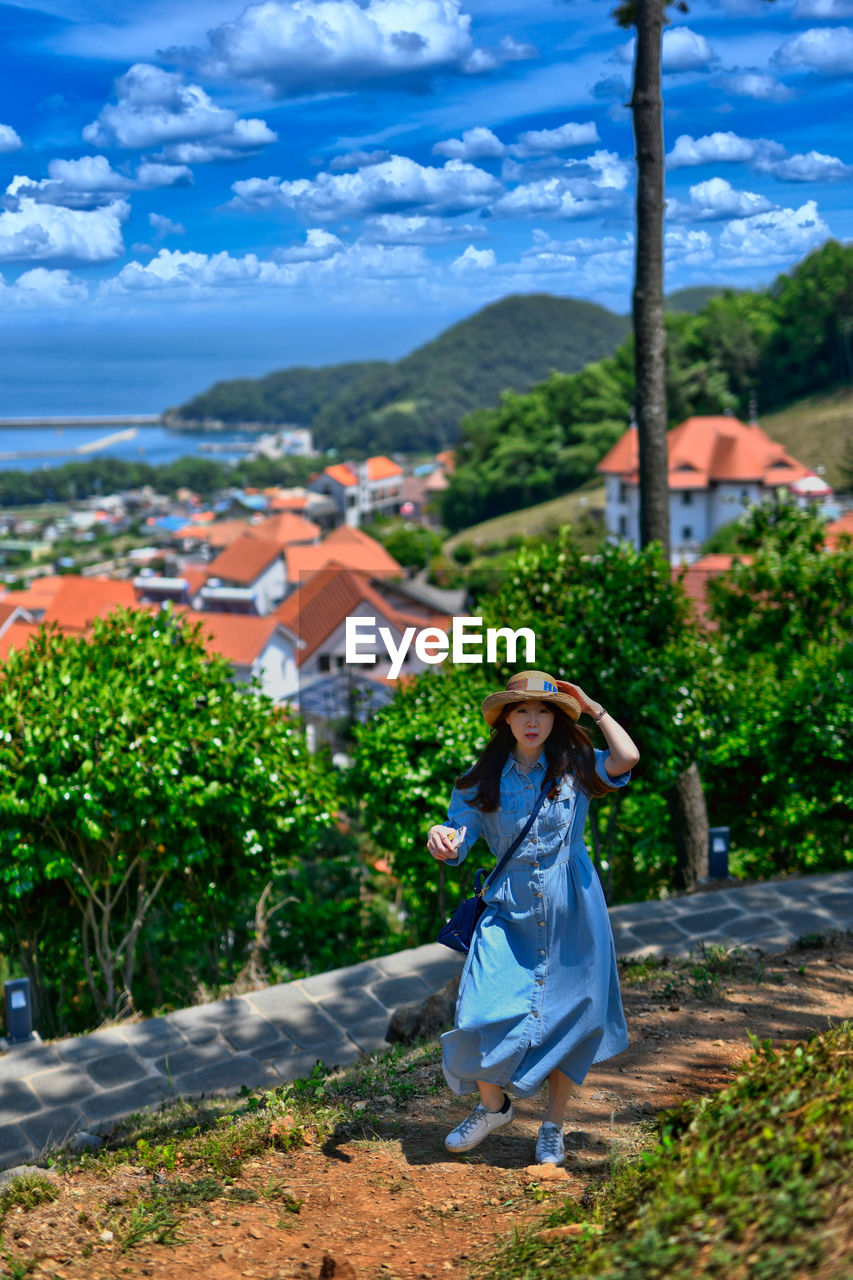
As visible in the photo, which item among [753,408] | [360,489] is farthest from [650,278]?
[360,489]

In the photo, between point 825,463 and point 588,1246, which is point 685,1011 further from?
point 825,463

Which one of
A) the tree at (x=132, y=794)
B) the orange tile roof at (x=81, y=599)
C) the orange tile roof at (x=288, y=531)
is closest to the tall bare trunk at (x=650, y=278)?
the tree at (x=132, y=794)

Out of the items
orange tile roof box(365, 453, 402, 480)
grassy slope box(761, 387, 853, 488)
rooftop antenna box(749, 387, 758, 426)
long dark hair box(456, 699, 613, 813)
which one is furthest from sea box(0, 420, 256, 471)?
long dark hair box(456, 699, 613, 813)

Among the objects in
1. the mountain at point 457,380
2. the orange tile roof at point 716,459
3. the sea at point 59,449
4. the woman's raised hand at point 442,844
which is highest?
the mountain at point 457,380

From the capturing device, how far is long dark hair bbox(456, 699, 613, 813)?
11.3 ft

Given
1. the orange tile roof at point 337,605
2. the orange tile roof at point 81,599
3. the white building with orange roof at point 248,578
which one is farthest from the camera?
the white building with orange roof at point 248,578

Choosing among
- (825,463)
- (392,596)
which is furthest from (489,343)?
(392,596)

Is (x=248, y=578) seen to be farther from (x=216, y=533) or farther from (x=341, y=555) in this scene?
(x=216, y=533)

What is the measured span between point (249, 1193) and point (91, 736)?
3239 millimetres

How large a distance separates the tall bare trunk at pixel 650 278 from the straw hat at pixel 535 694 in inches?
200

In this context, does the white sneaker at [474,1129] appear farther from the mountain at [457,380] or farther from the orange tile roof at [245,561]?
the mountain at [457,380]

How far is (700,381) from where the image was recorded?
7794cm

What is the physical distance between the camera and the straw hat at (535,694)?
337 centimetres

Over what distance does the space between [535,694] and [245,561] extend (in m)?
65.4
